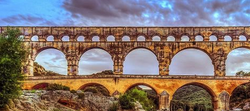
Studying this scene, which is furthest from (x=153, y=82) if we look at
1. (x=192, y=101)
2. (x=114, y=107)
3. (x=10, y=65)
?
(x=192, y=101)

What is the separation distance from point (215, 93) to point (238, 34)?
9481 mm

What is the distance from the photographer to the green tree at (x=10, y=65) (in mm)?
22250

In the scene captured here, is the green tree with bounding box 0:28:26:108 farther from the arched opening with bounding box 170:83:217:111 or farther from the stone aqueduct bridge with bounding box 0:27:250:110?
the arched opening with bounding box 170:83:217:111

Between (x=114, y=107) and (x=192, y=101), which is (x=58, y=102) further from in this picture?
(x=192, y=101)

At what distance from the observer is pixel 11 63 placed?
2284cm

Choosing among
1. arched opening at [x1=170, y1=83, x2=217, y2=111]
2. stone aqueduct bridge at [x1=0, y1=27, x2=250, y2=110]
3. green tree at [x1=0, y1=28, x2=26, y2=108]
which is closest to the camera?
green tree at [x1=0, y1=28, x2=26, y2=108]

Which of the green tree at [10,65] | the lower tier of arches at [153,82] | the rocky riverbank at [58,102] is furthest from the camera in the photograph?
the lower tier of arches at [153,82]

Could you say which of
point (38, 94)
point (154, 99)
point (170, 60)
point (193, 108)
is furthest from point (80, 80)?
point (193, 108)

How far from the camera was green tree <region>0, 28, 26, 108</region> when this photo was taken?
2225 centimetres

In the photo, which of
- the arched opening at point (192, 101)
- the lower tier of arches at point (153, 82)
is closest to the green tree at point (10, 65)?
the lower tier of arches at point (153, 82)

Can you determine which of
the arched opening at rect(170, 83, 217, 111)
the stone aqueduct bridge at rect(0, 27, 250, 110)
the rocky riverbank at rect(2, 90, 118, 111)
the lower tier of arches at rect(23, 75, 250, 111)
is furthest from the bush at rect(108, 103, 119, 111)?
the arched opening at rect(170, 83, 217, 111)

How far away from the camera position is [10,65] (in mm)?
22859

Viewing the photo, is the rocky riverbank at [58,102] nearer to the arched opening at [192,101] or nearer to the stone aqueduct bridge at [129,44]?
the stone aqueduct bridge at [129,44]

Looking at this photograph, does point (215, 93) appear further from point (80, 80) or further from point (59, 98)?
point (59, 98)
